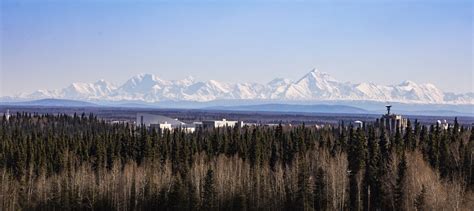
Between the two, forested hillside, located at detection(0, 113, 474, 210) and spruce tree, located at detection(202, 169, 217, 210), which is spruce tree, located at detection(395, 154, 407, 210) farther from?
spruce tree, located at detection(202, 169, 217, 210)

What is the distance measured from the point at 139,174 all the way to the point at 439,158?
28.3m

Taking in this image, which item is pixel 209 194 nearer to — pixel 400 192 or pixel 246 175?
pixel 246 175

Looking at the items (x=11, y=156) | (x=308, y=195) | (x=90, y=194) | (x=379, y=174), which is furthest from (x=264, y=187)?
(x=11, y=156)

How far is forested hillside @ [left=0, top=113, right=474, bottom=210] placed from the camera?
68.2 metres

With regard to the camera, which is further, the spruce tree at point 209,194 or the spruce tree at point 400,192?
the spruce tree at point 209,194

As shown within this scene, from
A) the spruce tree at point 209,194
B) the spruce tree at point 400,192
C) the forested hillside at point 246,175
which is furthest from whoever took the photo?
the spruce tree at point 209,194

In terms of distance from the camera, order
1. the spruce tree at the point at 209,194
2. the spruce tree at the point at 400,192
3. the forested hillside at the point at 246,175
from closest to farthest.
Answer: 1. the spruce tree at the point at 400,192
2. the forested hillside at the point at 246,175
3. the spruce tree at the point at 209,194

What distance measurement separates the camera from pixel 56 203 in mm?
73625

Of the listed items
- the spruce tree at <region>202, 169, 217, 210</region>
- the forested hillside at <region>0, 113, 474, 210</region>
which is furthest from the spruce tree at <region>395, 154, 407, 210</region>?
the spruce tree at <region>202, 169, 217, 210</region>

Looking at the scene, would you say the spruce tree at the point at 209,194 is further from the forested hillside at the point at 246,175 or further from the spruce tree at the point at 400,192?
the spruce tree at the point at 400,192

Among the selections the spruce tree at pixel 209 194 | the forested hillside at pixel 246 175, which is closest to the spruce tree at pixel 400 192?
the forested hillside at pixel 246 175

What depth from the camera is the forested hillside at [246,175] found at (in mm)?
68250

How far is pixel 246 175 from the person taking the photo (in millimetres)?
75812

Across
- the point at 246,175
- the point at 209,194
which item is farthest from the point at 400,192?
the point at 209,194
